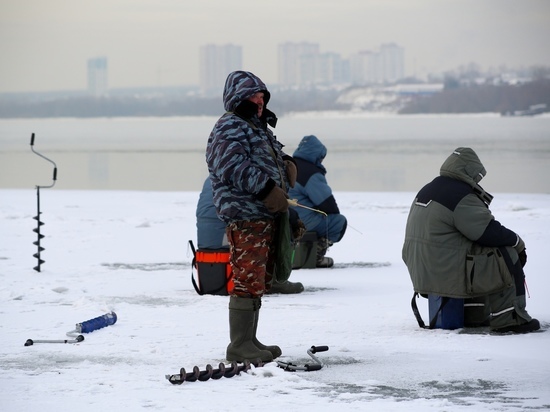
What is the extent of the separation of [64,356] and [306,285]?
3342 mm

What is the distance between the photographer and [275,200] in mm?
5797

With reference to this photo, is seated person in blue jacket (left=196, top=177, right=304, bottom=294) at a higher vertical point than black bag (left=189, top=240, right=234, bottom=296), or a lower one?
higher

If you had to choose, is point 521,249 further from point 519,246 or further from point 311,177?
point 311,177

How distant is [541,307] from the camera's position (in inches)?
304

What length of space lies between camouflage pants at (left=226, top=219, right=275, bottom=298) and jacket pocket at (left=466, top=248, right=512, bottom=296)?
55.6 inches

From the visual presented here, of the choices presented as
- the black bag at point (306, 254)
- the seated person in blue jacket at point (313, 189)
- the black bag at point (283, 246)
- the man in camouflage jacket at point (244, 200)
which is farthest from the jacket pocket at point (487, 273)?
the black bag at point (306, 254)

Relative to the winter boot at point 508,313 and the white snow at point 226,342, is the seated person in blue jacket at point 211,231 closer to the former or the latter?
the white snow at point 226,342

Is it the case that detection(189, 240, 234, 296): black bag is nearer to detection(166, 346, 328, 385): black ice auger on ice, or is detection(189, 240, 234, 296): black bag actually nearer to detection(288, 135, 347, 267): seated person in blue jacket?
detection(288, 135, 347, 267): seated person in blue jacket

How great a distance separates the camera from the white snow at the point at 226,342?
5.16m

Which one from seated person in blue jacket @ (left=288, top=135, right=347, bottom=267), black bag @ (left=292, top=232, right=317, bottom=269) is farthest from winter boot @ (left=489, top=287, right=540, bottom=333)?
black bag @ (left=292, top=232, right=317, bottom=269)

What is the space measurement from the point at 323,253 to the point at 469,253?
3800 mm

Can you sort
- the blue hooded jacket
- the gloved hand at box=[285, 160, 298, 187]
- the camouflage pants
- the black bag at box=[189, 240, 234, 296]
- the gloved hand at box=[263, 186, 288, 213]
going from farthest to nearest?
the blue hooded jacket → the black bag at box=[189, 240, 234, 296] → the gloved hand at box=[285, 160, 298, 187] → the camouflage pants → the gloved hand at box=[263, 186, 288, 213]

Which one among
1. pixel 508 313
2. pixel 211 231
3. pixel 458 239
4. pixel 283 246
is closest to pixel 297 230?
pixel 283 246

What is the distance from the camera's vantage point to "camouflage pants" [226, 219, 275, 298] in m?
5.93
